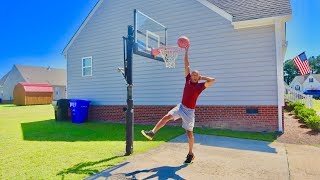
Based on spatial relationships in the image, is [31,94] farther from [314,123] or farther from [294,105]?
[314,123]

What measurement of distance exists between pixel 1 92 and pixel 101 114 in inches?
2014

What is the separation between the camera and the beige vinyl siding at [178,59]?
1065 cm

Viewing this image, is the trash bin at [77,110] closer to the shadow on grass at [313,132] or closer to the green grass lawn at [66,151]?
the green grass lawn at [66,151]

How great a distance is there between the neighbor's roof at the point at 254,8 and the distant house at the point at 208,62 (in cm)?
4

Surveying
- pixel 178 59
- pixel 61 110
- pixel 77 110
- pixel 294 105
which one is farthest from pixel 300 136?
pixel 61 110

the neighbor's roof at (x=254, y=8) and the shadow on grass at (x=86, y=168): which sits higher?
the neighbor's roof at (x=254, y=8)

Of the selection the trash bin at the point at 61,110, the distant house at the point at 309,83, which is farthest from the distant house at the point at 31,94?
the distant house at the point at 309,83

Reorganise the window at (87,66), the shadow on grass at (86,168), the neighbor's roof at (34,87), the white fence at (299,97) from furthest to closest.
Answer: the neighbor's roof at (34,87), the white fence at (299,97), the window at (87,66), the shadow on grass at (86,168)

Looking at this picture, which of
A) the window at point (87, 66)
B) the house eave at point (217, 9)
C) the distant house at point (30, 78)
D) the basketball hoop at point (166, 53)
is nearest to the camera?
the basketball hoop at point (166, 53)

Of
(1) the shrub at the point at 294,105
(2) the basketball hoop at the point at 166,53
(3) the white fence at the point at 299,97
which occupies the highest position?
(2) the basketball hoop at the point at 166,53

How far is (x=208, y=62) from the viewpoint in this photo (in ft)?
38.2

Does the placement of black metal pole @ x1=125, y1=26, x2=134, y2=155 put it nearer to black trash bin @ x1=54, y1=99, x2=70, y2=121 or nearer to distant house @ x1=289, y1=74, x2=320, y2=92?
black trash bin @ x1=54, y1=99, x2=70, y2=121

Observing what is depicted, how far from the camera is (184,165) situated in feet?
19.9

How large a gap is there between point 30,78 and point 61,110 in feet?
133
